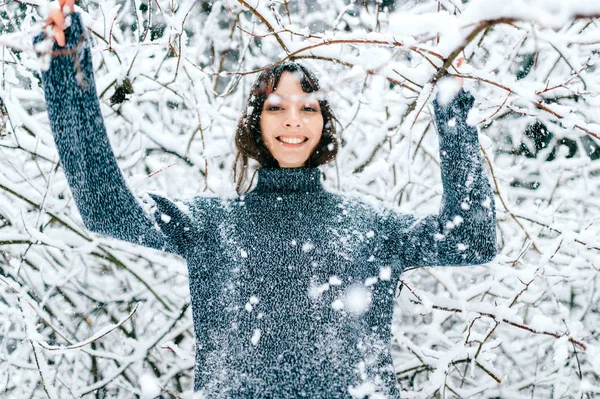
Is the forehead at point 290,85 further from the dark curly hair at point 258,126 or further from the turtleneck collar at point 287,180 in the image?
the turtleneck collar at point 287,180

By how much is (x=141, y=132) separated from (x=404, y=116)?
4.34 ft

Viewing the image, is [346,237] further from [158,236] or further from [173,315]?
[173,315]

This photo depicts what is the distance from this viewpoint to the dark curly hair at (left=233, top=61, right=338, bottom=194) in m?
1.74

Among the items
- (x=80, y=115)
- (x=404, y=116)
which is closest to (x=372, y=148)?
(x=404, y=116)

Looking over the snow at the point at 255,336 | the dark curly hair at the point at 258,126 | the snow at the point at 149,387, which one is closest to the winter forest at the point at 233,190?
the snow at the point at 149,387

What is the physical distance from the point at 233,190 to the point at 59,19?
3.93ft

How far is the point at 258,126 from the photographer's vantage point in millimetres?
1828

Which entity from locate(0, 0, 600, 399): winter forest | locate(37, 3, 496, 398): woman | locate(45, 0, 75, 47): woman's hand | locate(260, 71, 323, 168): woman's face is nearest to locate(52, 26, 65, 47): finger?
locate(45, 0, 75, 47): woman's hand

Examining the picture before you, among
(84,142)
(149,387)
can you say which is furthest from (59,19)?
(149,387)

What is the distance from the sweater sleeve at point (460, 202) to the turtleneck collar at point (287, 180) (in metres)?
0.40

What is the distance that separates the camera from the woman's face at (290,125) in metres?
1.65

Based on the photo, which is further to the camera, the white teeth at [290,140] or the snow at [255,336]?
the white teeth at [290,140]

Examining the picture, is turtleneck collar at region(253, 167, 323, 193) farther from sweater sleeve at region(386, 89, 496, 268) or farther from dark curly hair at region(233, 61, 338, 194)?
sweater sleeve at region(386, 89, 496, 268)

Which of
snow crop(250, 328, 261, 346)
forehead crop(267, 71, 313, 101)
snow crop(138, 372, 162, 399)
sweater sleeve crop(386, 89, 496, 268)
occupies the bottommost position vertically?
snow crop(138, 372, 162, 399)
